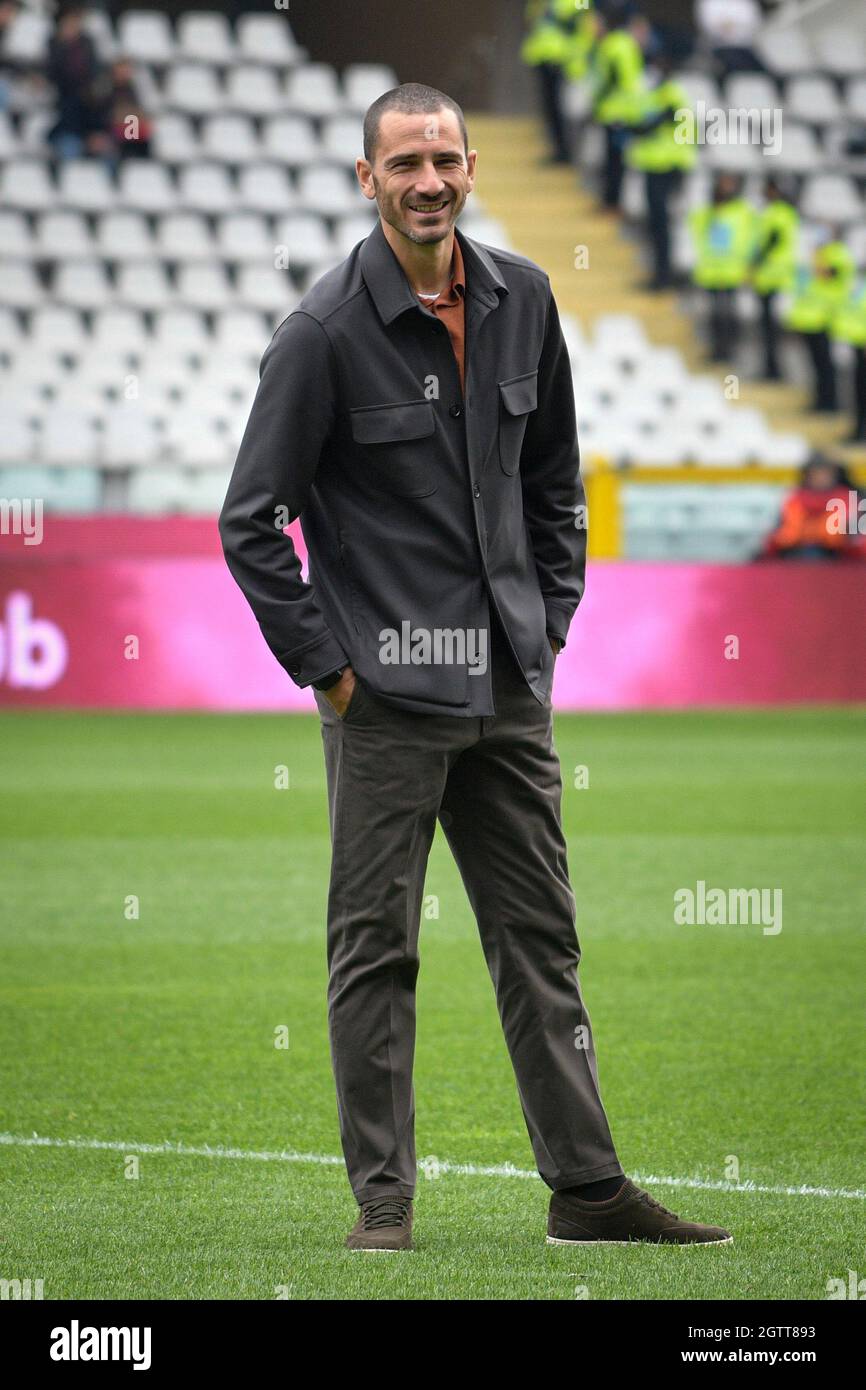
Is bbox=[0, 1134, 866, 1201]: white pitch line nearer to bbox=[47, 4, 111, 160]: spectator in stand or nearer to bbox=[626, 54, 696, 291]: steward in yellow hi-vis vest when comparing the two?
bbox=[47, 4, 111, 160]: spectator in stand

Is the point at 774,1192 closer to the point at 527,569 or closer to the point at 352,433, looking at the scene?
the point at 527,569

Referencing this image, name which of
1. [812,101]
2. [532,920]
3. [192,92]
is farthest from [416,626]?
[812,101]

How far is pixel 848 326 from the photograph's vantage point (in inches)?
890

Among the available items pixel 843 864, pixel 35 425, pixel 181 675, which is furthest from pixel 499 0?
pixel 843 864

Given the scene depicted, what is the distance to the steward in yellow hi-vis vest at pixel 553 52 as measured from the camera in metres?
26.2

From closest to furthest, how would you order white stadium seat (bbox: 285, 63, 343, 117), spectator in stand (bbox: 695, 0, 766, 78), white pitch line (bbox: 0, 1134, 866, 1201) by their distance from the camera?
white pitch line (bbox: 0, 1134, 866, 1201), white stadium seat (bbox: 285, 63, 343, 117), spectator in stand (bbox: 695, 0, 766, 78)

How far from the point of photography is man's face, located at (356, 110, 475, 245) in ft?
13.4

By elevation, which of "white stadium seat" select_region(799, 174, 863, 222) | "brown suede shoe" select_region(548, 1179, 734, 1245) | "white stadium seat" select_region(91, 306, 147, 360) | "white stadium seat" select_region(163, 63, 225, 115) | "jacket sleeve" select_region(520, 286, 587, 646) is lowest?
"brown suede shoe" select_region(548, 1179, 734, 1245)

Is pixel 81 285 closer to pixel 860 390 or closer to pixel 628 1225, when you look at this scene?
pixel 860 390

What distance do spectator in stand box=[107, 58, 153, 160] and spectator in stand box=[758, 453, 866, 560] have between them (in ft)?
30.7

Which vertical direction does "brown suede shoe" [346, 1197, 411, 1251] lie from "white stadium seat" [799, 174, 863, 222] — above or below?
below

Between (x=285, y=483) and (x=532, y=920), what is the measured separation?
103cm

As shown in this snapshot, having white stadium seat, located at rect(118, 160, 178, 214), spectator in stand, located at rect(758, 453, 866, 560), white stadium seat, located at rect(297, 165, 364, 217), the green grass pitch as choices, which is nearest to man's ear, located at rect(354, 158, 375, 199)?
the green grass pitch

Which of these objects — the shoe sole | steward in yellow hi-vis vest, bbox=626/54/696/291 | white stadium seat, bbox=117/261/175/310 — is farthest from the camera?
steward in yellow hi-vis vest, bbox=626/54/696/291
